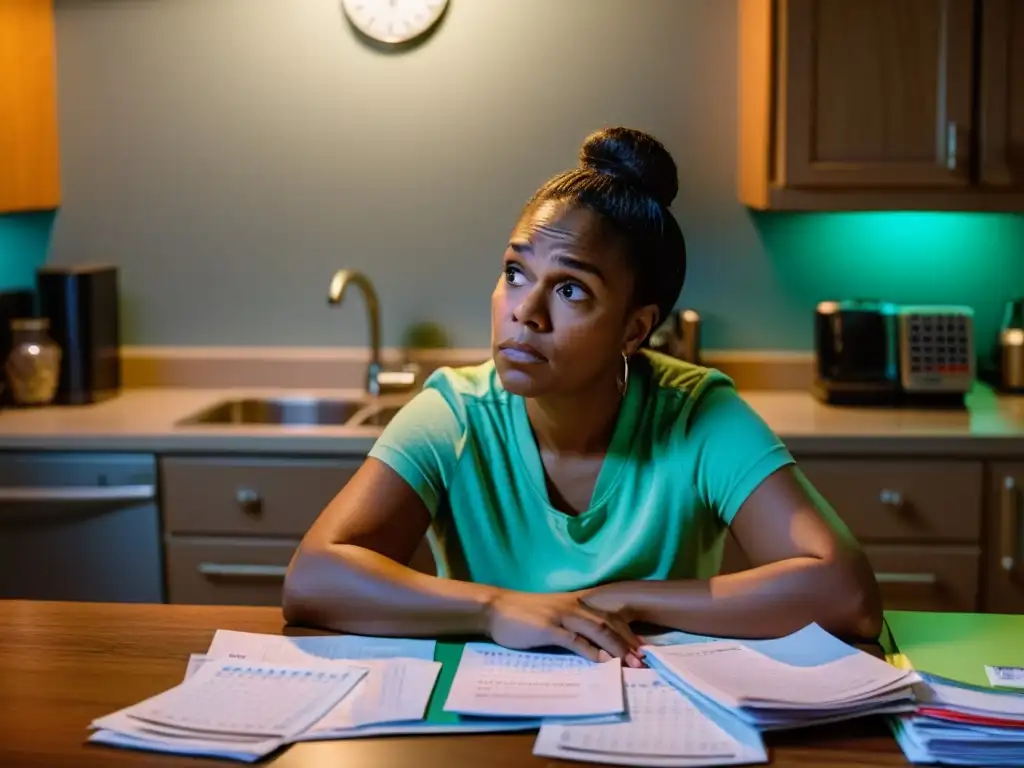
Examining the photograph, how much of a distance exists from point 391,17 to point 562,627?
2028mm

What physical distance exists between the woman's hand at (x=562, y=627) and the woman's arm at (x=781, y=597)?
0.15 feet

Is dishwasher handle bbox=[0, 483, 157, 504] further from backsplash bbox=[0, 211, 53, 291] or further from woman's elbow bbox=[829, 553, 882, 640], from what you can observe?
woman's elbow bbox=[829, 553, 882, 640]

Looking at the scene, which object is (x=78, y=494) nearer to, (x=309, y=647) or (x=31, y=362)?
(x=31, y=362)

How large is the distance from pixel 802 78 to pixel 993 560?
1.03 m

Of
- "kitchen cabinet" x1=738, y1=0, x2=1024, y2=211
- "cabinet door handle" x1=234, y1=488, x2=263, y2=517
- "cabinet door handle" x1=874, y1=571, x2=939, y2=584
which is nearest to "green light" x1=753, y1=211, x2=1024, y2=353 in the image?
"kitchen cabinet" x1=738, y1=0, x2=1024, y2=211

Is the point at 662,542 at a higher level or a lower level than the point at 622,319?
lower

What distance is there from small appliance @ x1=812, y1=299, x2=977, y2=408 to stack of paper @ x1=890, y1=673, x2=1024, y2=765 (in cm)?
166

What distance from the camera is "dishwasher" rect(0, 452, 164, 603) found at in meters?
2.79

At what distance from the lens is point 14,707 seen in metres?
1.39

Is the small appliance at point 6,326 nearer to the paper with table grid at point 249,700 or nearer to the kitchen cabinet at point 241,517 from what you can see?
the kitchen cabinet at point 241,517

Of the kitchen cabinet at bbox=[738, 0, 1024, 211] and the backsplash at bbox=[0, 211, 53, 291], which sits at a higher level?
the kitchen cabinet at bbox=[738, 0, 1024, 211]

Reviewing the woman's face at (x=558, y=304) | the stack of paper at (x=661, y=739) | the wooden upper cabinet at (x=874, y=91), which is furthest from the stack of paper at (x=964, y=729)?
the wooden upper cabinet at (x=874, y=91)

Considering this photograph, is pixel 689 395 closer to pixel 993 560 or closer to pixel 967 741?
pixel 967 741

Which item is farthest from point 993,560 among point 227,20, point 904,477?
point 227,20
